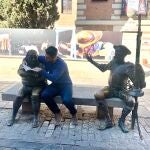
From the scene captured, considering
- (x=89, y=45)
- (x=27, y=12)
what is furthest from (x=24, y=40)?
(x=89, y=45)

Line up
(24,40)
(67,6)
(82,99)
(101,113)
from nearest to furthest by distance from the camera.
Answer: (82,99) < (101,113) < (24,40) < (67,6)

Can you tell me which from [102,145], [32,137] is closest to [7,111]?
A: [32,137]

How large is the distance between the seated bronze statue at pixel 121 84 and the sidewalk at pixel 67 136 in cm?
32

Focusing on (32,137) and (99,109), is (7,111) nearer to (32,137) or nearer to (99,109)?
(32,137)

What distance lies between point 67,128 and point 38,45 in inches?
300

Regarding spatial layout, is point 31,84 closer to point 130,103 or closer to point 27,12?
point 130,103

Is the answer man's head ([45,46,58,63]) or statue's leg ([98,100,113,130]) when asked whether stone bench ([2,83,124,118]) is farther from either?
man's head ([45,46,58,63])

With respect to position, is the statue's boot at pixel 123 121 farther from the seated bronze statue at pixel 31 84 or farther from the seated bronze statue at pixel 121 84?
the seated bronze statue at pixel 31 84

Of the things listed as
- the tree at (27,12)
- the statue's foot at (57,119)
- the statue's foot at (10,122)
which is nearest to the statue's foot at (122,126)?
the statue's foot at (57,119)

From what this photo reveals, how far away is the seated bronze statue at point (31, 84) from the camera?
18.7 ft

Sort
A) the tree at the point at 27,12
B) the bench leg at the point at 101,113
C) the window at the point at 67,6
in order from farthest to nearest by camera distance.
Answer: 1. the window at the point at 67,6
2. the tree at the point at 27,12
3. the bench leg at the point at 101,113

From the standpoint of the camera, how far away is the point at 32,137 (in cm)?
522

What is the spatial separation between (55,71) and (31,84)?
0.57 metres

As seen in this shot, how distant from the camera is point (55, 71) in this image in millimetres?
5578
